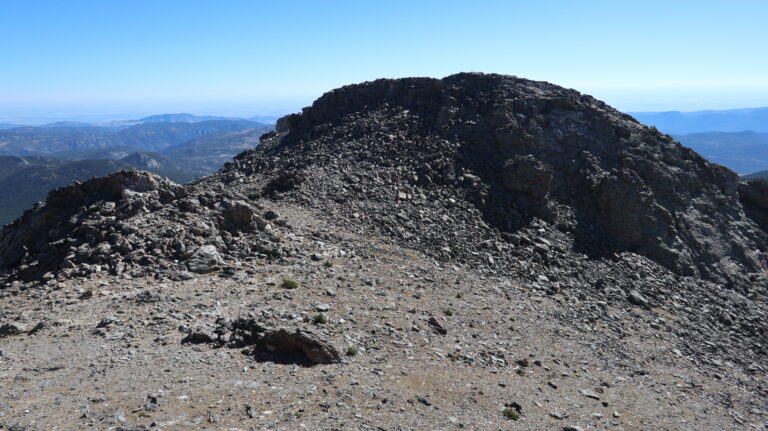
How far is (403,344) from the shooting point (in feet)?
61.5

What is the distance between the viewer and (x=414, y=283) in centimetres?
2489

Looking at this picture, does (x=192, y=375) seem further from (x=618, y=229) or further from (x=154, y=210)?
(x=618, y=229)

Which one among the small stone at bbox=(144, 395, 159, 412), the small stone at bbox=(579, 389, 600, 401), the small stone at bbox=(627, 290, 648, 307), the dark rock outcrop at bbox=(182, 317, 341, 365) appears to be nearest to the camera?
the small stone at bbox=(144, 395, 159, 412)

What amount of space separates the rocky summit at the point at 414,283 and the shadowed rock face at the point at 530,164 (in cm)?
22

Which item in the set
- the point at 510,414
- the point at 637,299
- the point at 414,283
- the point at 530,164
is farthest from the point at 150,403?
the point at 530,164

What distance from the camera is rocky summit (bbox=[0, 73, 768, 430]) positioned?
47.8 ft

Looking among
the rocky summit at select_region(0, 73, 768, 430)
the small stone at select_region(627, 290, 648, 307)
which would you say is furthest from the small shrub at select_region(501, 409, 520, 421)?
the small stone at select_region(627, 290, 648, 307)

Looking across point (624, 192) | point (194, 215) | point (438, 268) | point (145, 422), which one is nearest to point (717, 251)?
point (624, 192)

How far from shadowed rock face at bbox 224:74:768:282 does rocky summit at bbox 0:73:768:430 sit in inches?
8.8

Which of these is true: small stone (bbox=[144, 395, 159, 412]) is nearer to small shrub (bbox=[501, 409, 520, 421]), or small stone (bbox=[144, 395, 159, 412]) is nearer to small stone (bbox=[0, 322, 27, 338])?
small stone (bbox=[0, 322, 27, 338])

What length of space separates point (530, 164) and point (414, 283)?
1752cm

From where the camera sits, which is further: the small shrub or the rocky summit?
the small shrub

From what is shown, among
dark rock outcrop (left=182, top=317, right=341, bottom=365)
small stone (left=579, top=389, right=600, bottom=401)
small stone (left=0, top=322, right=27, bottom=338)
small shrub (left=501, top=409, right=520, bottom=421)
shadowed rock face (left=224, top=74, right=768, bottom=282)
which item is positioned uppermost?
shadowed rock face (left=224, top=74, right=768, bottom=282)

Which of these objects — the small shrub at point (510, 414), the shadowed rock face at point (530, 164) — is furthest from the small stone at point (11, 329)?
the shadowed rock face at point (530, 164)
